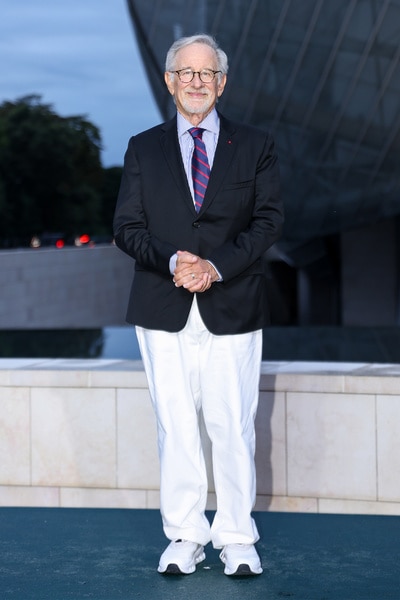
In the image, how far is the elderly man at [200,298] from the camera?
4387mm

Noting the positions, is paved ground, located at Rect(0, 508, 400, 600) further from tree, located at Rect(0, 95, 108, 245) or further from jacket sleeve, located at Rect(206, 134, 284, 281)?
tree, located at Rect(0, 95, 108, 245)

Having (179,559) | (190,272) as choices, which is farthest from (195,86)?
(179,559)

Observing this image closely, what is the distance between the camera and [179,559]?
14.7ft

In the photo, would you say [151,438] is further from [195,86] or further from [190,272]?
[195,86]

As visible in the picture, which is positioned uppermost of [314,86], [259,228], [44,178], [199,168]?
[44,178]

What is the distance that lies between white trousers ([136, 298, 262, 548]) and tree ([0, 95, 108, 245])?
177ft

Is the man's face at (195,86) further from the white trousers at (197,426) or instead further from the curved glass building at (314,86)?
the curved glass building at (314,86)

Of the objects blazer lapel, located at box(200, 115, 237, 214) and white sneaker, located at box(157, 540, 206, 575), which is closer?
blazer lapel, located at box(200, 115, 237, 214)

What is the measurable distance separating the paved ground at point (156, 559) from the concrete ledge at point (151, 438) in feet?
0.64

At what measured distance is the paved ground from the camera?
14.2ft

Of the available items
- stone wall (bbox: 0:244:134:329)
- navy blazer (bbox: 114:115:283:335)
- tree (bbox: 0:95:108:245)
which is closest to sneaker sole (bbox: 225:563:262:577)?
navy blazer (bbox: 114:115:283:335)

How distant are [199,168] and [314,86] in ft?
78.2

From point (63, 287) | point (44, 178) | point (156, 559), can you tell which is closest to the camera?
point (156, 559)

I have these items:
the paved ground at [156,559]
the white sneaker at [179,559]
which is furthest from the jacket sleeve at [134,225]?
the paved ground at [156,559]
